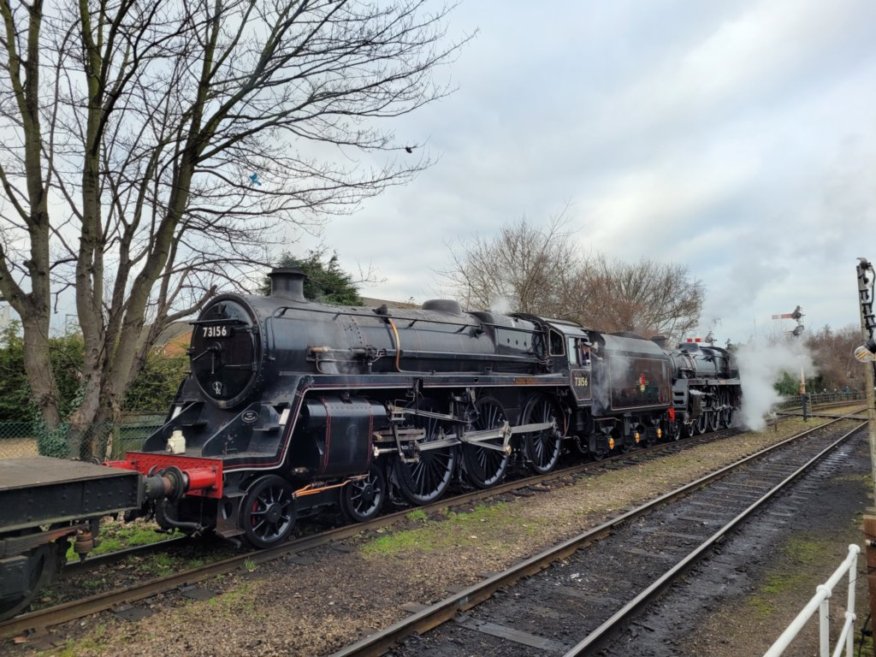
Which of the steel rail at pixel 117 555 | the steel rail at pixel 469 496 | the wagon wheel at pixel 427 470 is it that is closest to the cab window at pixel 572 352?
the steel rail at pixel 469 496

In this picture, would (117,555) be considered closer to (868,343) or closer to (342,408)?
(342,408)

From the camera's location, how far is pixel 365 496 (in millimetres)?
8078

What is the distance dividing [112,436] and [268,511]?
5856 mm

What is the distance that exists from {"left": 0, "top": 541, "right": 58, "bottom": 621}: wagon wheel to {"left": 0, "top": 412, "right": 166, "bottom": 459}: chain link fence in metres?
5.96

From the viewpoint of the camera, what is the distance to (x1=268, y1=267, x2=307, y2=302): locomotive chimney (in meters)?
8.21

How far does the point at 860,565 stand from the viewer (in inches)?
267

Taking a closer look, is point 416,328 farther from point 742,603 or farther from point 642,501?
point 742,603

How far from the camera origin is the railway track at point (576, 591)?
458cm

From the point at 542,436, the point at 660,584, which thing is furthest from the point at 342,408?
the point at 542,436

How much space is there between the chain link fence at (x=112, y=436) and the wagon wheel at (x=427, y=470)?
4.71 meters

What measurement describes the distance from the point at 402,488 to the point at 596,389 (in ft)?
20.6

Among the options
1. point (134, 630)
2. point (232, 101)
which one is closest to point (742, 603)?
point (134, 630)

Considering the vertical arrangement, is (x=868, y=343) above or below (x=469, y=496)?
above

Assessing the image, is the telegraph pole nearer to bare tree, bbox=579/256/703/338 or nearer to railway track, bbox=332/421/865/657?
railway track, bbox=332/421/865/657
